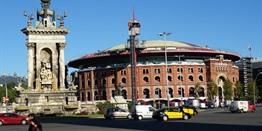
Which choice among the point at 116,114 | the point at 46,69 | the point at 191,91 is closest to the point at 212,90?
the point at 191,91

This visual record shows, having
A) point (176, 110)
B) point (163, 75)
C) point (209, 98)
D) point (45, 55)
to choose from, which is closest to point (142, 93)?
point (163, 75)

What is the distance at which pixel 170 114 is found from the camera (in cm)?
5688

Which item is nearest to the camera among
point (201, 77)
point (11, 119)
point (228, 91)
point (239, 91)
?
point (11, 119)

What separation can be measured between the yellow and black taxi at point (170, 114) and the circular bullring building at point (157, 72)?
10142 centimetres

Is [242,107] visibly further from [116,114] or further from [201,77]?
[201,77]

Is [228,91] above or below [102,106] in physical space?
above

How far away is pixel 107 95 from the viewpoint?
167625 millimetres

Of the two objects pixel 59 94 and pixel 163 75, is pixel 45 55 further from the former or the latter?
pixel 163 75

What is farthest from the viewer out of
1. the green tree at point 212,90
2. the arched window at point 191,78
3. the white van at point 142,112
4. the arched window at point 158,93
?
the arched window at point 191,78

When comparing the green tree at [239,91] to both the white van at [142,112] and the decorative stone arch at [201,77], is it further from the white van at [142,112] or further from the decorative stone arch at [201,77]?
the white van at [142,112]

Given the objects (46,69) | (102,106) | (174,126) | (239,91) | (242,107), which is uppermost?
(46,69)

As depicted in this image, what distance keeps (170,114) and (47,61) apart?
41005mm

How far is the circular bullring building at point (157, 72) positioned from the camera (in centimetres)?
16438

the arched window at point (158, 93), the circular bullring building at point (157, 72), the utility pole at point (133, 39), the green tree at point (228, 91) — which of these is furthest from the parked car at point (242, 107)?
the arched window at point (158, 93)
